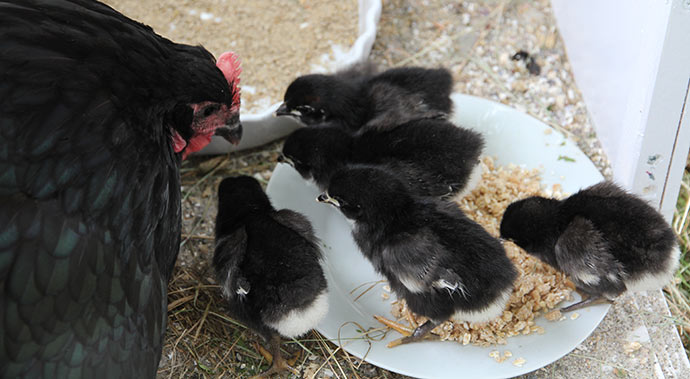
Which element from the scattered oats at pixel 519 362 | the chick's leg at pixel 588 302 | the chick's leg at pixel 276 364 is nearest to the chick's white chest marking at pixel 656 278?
the chick's leg at pixel 588 302

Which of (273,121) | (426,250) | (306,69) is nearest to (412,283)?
(426,250)

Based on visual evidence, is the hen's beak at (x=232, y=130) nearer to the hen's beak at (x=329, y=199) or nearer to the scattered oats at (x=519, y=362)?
the hen's beak at (x=329, y=199)

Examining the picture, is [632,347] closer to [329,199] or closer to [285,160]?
[329,199]

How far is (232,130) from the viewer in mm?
1984

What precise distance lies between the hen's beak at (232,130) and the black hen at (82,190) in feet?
0.98

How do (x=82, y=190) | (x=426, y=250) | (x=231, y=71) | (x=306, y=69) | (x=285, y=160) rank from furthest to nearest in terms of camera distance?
(x=306, y=69), (x=285, y=160), (x=231, y=71), (x=426, y=250), (x=82, y=190)

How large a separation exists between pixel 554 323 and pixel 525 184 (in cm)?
53

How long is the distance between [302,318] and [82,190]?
0.65 meters

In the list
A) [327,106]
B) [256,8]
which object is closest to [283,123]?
[327,106]

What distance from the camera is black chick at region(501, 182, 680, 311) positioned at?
A: 5.82 feet

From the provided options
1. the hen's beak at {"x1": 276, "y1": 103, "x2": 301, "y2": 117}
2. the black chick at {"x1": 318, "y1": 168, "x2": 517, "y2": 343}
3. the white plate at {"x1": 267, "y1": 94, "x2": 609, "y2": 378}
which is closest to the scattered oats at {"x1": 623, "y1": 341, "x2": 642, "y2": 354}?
the white plate at {"x1": 267, "y1": 94, "x2": 609, "y2": 378}

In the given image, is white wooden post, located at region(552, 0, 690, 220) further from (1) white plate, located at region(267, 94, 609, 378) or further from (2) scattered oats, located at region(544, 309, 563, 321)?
(2) scattered oats, located at region(544, 309, 563, 321)

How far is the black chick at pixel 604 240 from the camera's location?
1.78 meters

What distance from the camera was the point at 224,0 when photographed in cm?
296
